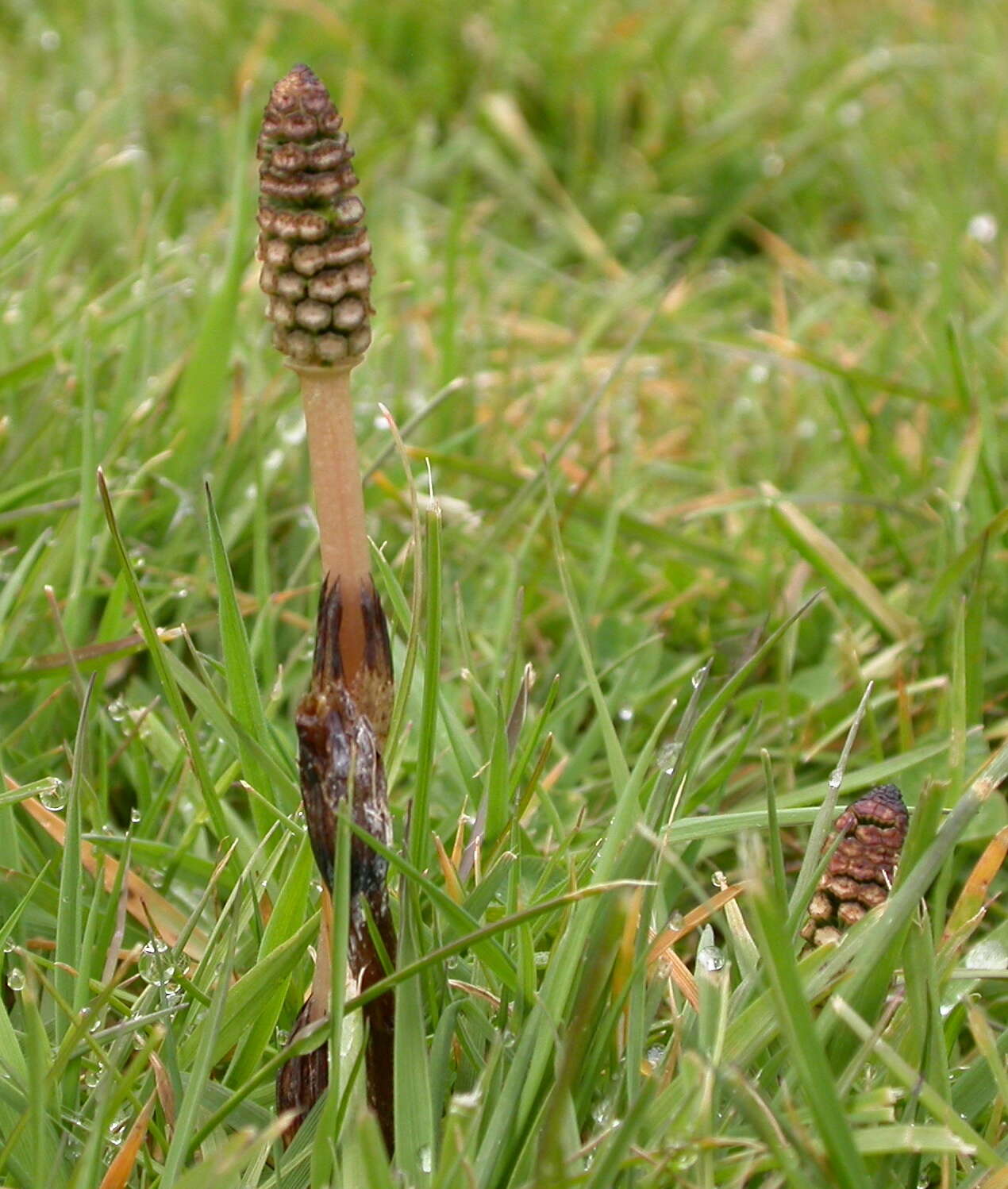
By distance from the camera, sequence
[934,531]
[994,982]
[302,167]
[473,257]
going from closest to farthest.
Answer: [302,167], [994,982], [934,531], [473,257]

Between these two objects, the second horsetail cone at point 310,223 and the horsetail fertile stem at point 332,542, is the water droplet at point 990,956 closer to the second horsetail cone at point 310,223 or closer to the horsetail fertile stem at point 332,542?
the horsetail fertile stem at point 332,542

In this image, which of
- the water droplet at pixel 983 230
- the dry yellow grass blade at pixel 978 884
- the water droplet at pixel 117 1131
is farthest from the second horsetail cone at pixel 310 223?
the water droplet at pixel 983 230

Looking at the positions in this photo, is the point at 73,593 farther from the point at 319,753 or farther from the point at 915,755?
the point at 915,755

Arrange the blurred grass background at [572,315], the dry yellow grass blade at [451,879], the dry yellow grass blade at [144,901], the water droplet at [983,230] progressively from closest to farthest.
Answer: the dry yellow grass blade at [451,879] < the dry yellow grass blade at [144,901] < the blurred grass background at [572,315] < the water droplet at [983,230]

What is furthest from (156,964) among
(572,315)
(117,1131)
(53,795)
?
(572,315)

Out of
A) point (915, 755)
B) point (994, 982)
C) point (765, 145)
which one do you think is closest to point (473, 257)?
point (765, 145)

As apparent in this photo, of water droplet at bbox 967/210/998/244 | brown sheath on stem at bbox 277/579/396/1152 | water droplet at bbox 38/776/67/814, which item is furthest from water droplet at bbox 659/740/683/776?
water droplet at bbox 967/210/998/244

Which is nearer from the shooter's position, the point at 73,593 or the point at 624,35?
the point at 73,593
